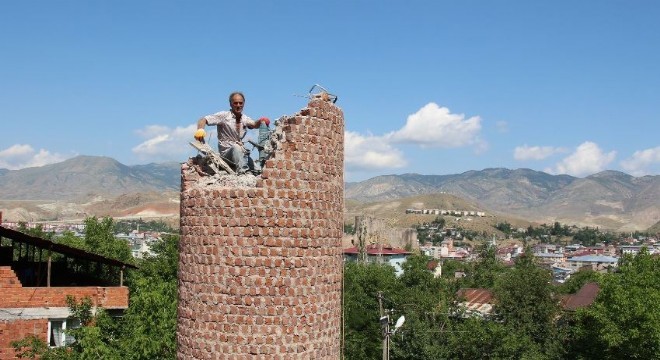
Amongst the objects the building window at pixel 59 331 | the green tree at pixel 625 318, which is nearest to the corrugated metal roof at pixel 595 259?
the green tree at pixel 625 318

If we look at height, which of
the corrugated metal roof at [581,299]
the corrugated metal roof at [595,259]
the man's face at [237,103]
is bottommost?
the corrugated metal roof at [595,259]

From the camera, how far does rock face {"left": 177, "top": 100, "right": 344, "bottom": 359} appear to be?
594 cm

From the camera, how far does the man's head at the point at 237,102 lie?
23.4ft

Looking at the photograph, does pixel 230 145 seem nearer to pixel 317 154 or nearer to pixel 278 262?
pixel 317 154

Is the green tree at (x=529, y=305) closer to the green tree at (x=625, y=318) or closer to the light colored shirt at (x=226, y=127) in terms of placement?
the green tree at (x=625, y=318)

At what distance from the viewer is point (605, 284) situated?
1161 inches

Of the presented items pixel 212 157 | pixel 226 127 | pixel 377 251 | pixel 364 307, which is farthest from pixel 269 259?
pixel 377 251

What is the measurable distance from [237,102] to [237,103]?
1 cm

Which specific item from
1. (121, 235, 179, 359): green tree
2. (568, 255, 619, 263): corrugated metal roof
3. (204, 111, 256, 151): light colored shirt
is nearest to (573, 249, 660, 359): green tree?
(121, 235, 179, 359): green tree

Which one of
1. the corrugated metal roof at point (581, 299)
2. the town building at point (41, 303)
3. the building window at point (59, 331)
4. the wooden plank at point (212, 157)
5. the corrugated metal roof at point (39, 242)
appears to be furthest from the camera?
the corrugated metal roof at point (581, 299)

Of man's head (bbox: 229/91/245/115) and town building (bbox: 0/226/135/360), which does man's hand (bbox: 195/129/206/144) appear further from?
town building (bbox: 0/226/135/360)

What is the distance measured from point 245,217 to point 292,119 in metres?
1.14

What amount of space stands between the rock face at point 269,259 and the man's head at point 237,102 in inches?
36.9

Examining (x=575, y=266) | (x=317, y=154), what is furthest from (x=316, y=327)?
(x=575, y=266)
